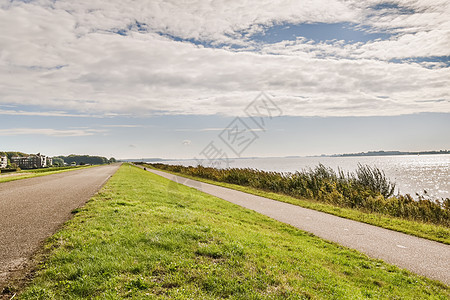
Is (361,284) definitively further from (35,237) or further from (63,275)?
(35,237)

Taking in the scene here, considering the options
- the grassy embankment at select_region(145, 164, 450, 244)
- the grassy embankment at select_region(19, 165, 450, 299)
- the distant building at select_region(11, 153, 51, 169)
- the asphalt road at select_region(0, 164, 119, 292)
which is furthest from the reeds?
the distant building at select_region(11, 153, 51, 169)

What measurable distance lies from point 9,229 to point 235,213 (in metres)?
7.40

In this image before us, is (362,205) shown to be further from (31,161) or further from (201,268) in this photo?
(31,161)

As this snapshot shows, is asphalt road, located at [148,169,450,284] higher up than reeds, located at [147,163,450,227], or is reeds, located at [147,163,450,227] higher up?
reeds, located at [147,163,450,227]

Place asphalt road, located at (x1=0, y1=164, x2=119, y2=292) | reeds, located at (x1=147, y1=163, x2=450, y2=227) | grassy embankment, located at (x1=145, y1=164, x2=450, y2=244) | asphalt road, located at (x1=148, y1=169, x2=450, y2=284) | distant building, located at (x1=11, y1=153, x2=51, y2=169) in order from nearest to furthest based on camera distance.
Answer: asphalt road, located at (x1=0, y1=164, x2=119, y2=292), asphalt road, located at (x1=148, y1=169, x2=450, y2=284), grassy embankment, located at (x1=145, y1=164, x2=450, y2=244), reeds, located at (x1=147, y1=163, x2=450, y2=227), distant building, located at (x1=11, y1=153, x2=51, y2=169)

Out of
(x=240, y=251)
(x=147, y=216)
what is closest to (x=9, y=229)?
(x=147, y=216)

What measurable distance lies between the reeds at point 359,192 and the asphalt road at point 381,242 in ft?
11.6

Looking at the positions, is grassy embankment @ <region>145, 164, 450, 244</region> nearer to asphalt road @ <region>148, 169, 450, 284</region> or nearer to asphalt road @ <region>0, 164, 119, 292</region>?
asphalt road @ <region>148, 169, 450, 284</region>

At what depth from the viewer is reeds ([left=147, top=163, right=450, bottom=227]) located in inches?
464

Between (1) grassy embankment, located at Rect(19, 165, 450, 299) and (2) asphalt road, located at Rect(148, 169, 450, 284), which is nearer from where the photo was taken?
(1) grassy embankment, located at Rect(19, 165, 450, 299)

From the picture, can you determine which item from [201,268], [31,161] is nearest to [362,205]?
[201,268]

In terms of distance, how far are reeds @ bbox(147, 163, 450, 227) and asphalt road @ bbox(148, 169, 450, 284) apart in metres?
3.53

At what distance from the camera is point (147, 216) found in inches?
332

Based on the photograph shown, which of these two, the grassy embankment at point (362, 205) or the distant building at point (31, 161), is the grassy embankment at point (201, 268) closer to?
the grassy embankment at point (362, 205)
